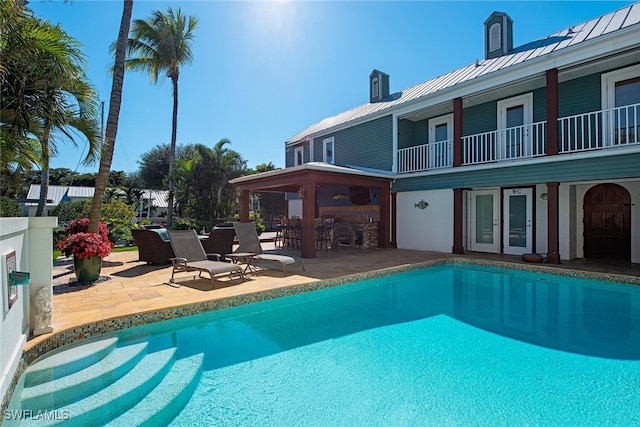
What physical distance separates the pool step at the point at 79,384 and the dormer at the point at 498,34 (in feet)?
46.8

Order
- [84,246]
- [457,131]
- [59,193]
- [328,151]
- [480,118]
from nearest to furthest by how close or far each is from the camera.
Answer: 1. [84,246]
2. [457,131]
3. [480,118]
4. [328,151]
5. [59,193]

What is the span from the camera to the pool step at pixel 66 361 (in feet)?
11.2

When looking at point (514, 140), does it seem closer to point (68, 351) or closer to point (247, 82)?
point (247, 82)

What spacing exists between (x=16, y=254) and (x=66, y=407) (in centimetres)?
156

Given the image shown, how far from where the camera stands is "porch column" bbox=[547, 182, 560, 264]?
29.4ft

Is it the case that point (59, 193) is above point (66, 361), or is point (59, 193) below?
above

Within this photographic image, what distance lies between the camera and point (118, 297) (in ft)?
18.3

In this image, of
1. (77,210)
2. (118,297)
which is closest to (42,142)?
(118,297)

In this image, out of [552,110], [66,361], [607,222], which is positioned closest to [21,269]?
[66,361]

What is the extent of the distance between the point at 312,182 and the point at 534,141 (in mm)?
7028

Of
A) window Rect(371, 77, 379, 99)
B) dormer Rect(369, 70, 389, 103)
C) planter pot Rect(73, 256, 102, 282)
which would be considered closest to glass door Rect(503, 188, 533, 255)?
dormer Rect(369, 70, 389, 103)

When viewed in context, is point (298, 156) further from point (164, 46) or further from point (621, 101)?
point (621, 101)

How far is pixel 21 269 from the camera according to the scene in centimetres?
353

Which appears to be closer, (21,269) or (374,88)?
(21,269)
